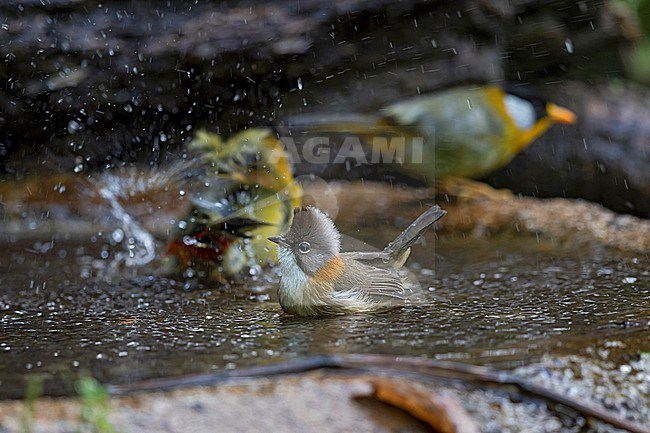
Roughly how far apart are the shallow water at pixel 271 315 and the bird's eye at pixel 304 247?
175 millimetres

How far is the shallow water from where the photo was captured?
1.61 metres

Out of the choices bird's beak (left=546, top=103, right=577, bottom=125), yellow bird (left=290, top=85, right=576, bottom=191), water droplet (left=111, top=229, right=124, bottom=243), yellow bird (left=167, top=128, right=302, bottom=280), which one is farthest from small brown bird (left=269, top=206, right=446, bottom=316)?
bird's beak (left=546, top=103, right=577, bottom=125)

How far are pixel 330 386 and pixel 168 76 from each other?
2238 mm

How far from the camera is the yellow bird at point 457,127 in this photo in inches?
158

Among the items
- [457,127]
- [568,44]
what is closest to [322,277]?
[457,127]

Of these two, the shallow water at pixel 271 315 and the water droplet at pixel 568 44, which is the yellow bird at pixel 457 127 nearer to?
the water droplet at pixel 568 44

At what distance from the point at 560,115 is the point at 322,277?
2455mm

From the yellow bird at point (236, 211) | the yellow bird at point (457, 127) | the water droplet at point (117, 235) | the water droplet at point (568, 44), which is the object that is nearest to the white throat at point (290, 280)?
the yellow bird at point (236, 211)

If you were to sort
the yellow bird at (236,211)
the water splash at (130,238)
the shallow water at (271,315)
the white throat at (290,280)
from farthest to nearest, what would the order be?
the water splash at (130,238) < the yellow bird at (236,211) < the white throat at (290,280) < the shallow water at (271,315)

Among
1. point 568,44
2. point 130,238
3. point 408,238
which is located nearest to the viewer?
point 408,238

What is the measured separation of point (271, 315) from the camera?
2146 mm

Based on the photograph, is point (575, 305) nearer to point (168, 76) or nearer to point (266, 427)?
point (266, 427)

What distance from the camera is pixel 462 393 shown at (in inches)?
55.2

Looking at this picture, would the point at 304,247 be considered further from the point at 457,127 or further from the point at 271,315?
the point at 457,127
